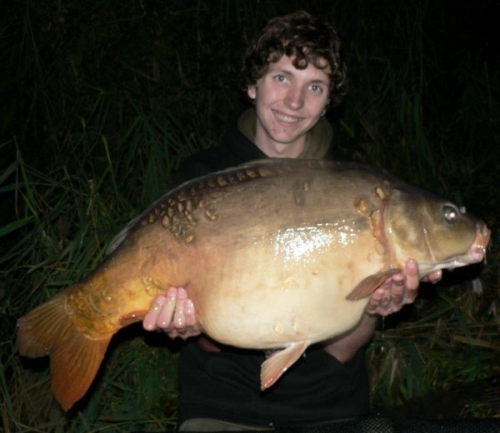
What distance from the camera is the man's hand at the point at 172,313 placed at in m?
1.92

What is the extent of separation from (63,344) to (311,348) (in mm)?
694

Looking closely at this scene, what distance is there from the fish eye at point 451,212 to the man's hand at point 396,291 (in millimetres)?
137

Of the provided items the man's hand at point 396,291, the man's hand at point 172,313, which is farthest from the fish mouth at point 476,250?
the man's hand at point 172,313

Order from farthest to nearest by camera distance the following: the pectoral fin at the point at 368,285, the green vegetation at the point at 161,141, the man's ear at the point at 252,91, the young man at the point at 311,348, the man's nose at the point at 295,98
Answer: the green vegetation at the point at 161,141 → the man's ear at the point at 252,91 → the man's nose at the point at 295,98 → the young man at the point at 311,348 → the pectoral fin at the point at 368,285

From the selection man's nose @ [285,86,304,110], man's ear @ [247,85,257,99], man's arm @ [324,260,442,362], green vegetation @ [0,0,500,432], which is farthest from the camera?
green vegetation @ [0,0,500,432]

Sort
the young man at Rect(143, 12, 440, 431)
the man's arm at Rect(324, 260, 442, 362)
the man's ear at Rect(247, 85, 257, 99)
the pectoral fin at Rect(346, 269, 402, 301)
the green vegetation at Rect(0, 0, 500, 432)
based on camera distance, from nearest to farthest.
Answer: the pectoral fin at Rect(346, 269, 402, 301)
the man's arm at Rect(324, 260, 442, 362)
the young man at Rect(143, 12, 440, 431)
the man's ear at Rect(247, 85, 257, 99)
the green vegetation at Rect(0, 0, 500, 432)

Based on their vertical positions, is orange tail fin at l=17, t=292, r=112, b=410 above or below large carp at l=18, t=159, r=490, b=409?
below

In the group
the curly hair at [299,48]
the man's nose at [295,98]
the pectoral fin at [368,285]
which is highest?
the curly hair at [299,48]

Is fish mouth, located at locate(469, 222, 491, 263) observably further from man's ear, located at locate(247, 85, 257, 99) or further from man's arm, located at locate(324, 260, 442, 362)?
man's ear, located at locate(247, 85, 257, 99)

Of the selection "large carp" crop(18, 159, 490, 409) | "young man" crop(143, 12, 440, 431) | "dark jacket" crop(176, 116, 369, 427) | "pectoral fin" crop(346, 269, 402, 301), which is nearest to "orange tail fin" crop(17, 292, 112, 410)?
"large carp" crop(18, 159, 490, 409)

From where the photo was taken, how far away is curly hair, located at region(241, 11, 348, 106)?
2.36m

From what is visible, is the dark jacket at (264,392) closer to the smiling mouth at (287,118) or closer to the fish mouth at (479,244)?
the fish mouth at (479,244)

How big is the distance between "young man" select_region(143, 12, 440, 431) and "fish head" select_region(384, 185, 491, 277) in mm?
88

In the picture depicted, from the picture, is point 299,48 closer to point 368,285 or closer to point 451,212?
point 451,212
